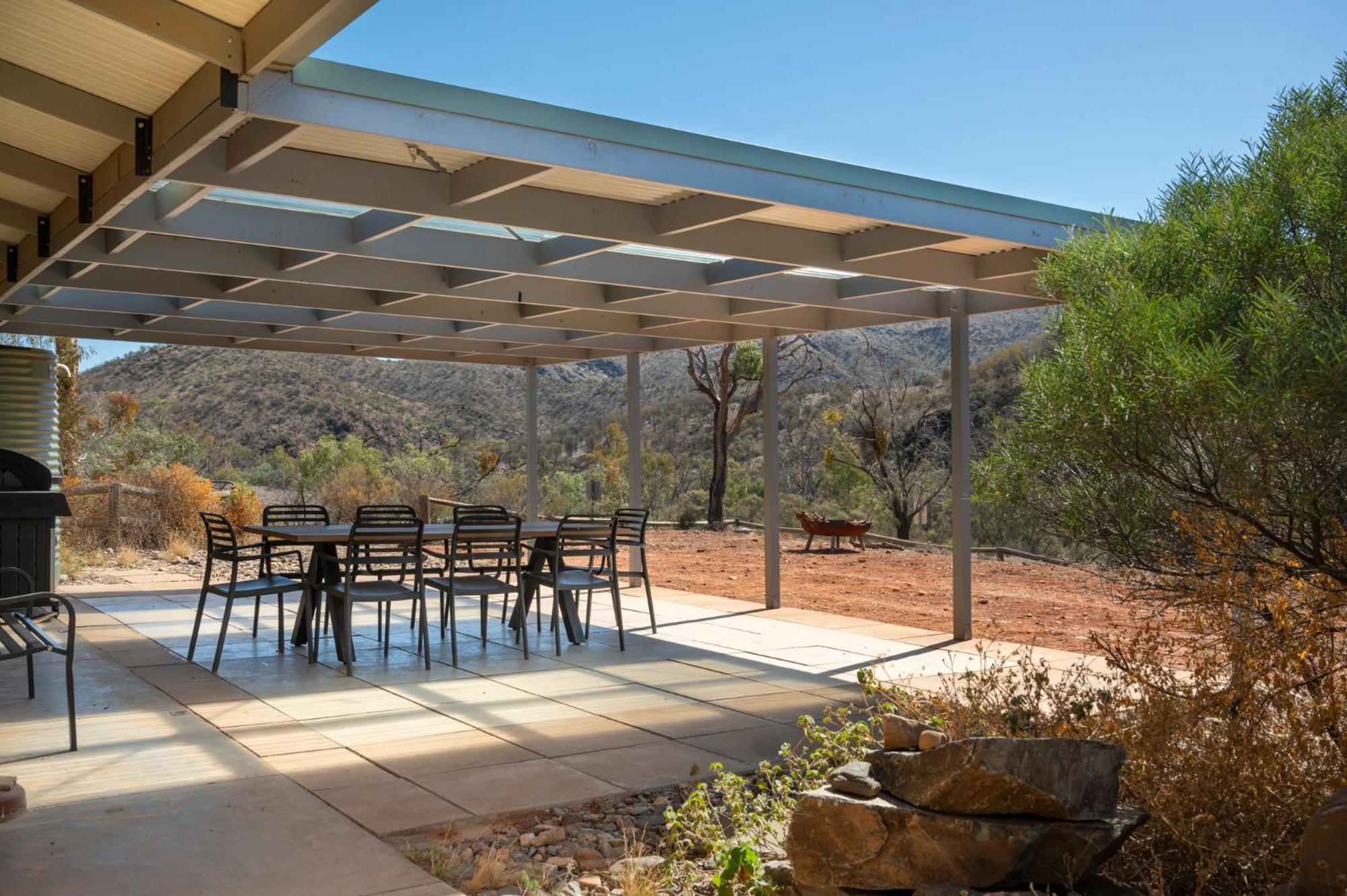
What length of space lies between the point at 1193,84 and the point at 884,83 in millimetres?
6248

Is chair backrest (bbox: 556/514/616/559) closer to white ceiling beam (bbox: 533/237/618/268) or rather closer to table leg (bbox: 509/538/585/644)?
table leg (bbox: 509/538/585/644)

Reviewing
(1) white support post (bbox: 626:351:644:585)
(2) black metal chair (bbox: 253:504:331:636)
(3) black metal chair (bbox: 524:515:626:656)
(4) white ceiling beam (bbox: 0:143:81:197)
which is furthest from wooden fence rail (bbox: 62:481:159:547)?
(4) white ceiling beam (bbox: 0:143:81:197)

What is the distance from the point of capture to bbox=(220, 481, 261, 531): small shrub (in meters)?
13.8

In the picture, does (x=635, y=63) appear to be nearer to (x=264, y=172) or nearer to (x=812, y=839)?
(x=264, y=172)

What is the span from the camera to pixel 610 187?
5254mm

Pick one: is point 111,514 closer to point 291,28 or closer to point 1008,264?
point 1008,264

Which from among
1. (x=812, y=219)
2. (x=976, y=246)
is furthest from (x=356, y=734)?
(x=976, y=246)

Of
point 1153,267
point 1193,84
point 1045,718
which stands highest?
point 1193,84

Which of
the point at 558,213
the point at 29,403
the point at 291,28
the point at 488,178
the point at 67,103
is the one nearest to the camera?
the point at 291,28

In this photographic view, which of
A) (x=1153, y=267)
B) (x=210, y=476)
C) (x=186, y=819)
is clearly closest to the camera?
(x=1153, y=267)

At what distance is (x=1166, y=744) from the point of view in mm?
3033

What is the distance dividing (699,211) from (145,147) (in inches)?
97.5

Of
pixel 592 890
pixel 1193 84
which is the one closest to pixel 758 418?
pixel 1193 84

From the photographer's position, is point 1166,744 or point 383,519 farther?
point 383,519
